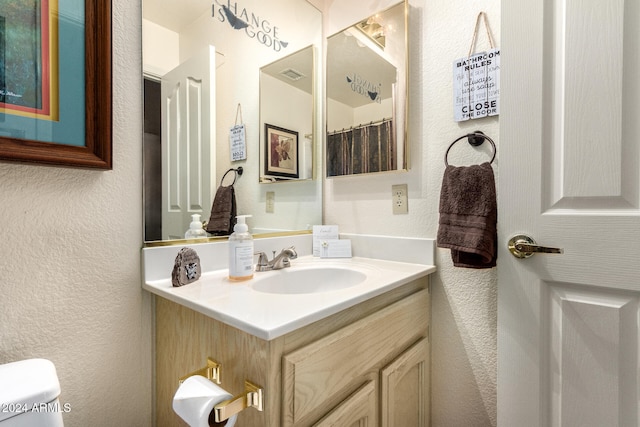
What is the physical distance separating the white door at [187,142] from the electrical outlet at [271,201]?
29 cm

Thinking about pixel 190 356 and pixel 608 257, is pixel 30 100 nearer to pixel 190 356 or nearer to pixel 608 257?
pixel 190 356

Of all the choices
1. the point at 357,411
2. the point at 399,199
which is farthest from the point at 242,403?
the point at 399,199

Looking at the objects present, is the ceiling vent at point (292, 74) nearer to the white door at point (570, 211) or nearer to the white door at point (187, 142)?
the white door at point (187, 142)

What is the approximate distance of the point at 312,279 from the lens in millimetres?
1169

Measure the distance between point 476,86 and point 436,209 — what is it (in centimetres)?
44

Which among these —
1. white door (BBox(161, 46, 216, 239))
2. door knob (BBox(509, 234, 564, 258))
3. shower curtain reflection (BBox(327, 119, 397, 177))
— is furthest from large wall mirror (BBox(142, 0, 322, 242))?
door knob (BBox(509, 234, 564, 258))

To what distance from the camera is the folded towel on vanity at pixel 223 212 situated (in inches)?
43.0

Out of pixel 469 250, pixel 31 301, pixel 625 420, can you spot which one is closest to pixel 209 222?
pixel 31 301

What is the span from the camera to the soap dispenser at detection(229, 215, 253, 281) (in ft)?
2.99

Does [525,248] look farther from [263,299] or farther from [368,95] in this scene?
[368,95]

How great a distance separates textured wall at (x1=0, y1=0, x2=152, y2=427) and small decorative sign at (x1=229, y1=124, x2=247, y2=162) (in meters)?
0.34

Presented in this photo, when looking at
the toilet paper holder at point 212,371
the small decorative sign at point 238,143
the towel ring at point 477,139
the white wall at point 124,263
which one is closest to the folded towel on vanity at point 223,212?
the small decorative sign at point 238,143

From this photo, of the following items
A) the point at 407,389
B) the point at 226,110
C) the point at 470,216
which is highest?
the point at 226,110

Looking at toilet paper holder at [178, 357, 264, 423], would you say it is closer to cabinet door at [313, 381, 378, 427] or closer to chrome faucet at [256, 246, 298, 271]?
cabinet door at [313, 381, 378, 427]
